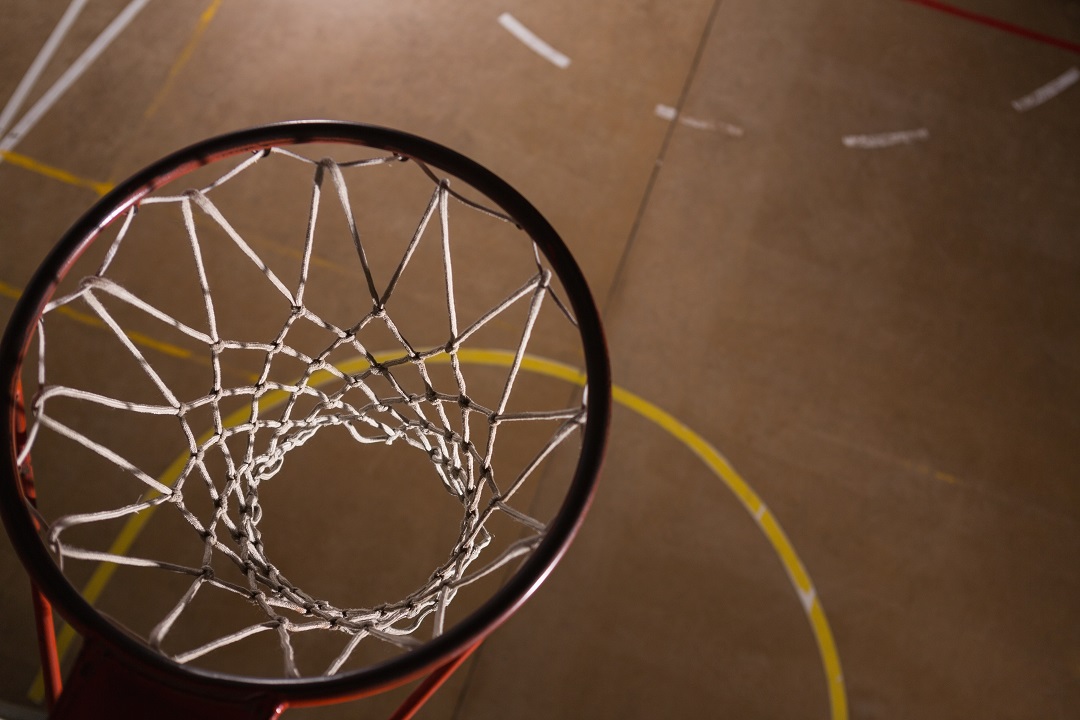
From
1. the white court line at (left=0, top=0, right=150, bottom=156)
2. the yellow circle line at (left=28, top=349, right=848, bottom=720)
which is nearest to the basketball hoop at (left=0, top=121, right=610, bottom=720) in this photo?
the yellow circle line at (left=28, top=349, right=848, bottom=720)

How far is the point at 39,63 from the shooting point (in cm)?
318

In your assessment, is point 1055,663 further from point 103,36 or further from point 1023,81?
point 103,36

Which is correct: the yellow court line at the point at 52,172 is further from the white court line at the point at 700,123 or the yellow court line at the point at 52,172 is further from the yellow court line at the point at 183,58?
the white court line at the point at 700,123

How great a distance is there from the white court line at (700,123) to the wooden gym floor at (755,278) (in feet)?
0.05

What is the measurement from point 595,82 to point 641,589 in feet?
6.90

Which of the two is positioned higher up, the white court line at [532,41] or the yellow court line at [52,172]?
the white court line at [532,41]

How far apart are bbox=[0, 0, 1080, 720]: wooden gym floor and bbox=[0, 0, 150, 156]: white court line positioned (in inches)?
0.5

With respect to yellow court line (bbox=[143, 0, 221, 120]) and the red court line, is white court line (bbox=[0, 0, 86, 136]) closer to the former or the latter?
yellow court line (bbox=[143, 0, 221, 120])

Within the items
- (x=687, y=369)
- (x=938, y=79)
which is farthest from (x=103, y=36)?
(x=938, y=79)

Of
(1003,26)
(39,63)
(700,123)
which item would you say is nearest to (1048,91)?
(1003,26)

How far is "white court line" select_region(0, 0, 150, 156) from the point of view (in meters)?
3.07

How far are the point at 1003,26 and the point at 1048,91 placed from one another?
37 cm

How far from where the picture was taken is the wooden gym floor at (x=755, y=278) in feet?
8.67

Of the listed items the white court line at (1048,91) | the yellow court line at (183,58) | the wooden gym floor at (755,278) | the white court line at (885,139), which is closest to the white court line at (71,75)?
the wooden gym floor at (755,278)
